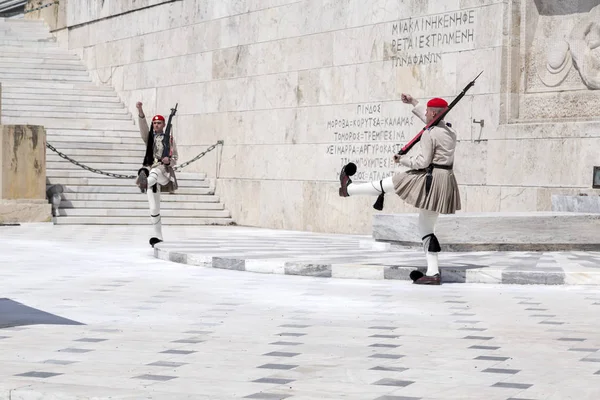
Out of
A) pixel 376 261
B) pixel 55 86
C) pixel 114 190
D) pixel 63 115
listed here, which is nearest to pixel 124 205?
pixel 114 190

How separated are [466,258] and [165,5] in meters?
14.7

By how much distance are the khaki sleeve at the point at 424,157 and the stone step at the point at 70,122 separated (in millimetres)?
17171

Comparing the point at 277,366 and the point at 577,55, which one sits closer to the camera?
the point at 277,366

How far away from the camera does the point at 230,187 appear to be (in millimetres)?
24453

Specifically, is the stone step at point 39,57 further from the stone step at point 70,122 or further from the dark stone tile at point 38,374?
the dark stone tile at point 38,374

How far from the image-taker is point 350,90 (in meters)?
21.0

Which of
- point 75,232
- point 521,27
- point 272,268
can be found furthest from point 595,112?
point 75,232

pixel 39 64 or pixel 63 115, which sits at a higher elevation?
pixel 39 64

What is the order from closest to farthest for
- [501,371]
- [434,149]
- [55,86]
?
[501,371] → [434,149] → [55,86]

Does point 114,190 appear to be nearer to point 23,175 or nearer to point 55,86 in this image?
point 23,175

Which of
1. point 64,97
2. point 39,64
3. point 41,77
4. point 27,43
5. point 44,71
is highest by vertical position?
point 27,43

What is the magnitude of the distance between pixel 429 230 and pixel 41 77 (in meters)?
20.7

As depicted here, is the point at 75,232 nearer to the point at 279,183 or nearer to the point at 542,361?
the point at 279,183

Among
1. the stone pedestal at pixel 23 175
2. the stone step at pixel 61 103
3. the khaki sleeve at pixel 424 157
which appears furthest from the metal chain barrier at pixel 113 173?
the khaki sleeve at pixel 424 157
